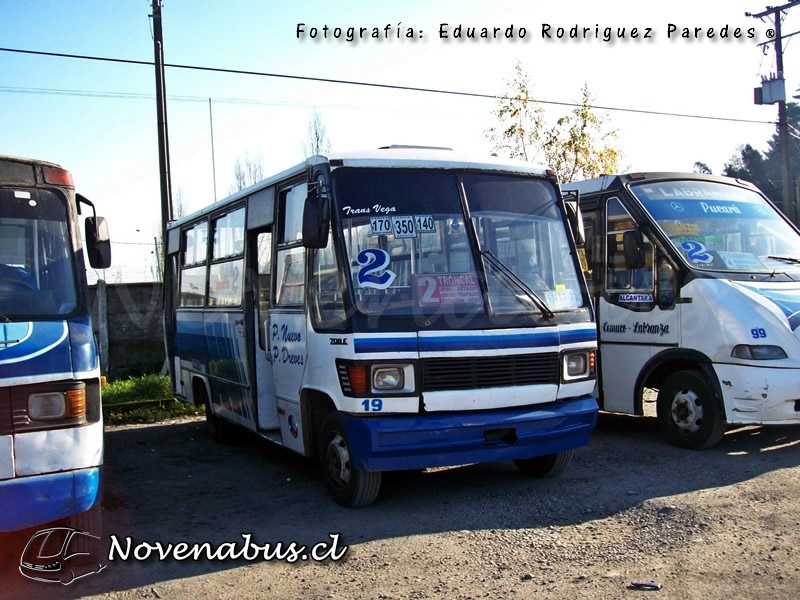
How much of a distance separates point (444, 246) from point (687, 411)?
3386 mm

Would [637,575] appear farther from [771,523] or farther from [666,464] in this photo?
[666,464]

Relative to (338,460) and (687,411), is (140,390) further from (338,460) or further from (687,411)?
(687,411)

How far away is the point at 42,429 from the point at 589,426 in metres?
4.25

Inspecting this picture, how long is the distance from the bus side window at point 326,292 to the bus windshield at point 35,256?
1892 mm

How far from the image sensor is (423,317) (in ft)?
20.3

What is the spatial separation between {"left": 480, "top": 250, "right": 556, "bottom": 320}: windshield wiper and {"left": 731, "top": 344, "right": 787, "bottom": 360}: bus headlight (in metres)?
2.11

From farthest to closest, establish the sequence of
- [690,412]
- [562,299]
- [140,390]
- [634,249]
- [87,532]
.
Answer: [140,390], [634,249], [690,412], [562,299], [87,532]

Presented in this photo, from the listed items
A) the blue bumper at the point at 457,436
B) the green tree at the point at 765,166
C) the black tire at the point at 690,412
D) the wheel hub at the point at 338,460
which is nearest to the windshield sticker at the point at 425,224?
the blue bumper at the point at 457,436

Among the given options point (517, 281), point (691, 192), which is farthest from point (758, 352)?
point (517, 281)

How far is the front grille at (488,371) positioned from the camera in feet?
20.2

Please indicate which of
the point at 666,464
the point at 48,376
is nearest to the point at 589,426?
the point at 666,464

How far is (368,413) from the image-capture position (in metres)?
6.05

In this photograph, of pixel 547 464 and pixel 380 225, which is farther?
pixel 547 464

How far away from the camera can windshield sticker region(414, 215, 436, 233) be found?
648cm
